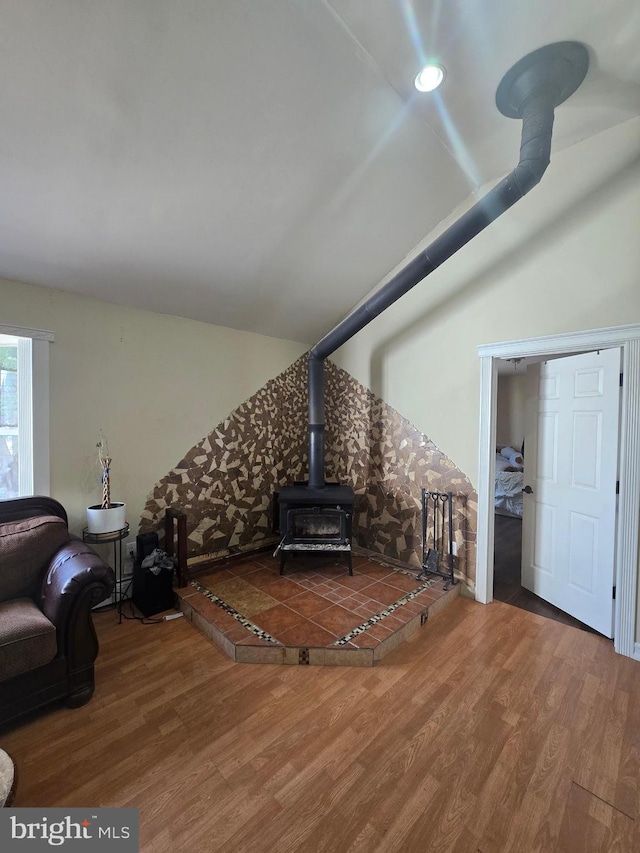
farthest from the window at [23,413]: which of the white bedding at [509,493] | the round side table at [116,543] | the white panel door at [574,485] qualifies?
the white bedding at [509,493]

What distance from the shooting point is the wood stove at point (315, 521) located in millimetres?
3219

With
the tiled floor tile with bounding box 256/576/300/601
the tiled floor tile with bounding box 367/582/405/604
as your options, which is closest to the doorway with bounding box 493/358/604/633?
the tiled floor tile with bounding box 367/582/405/604

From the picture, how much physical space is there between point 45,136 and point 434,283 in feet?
9.27

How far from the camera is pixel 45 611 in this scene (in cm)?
194

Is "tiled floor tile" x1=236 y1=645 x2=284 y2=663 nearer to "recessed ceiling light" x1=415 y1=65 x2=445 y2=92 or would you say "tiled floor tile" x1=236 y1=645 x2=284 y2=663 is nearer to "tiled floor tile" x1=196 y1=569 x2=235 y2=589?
"tiled floor tile" x1=196 y1=569 x2=235 y2=589

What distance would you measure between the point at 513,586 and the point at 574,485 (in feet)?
3.72

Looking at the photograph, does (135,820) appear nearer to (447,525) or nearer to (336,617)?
(336,617)

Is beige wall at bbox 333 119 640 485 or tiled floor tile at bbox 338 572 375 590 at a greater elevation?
beige wall at bbox 333 119 640 485

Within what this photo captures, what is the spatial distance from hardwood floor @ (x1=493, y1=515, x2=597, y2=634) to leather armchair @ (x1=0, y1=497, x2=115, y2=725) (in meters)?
2.98

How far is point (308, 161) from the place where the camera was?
7.32 feet

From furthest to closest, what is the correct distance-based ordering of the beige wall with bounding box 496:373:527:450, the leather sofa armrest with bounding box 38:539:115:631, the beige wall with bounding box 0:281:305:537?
the beige wall with bounding box 496:373:527:450, the beige wall with bounding box 0:281:305:537, the leather sofa armrest with bounding box 38:539:115:631

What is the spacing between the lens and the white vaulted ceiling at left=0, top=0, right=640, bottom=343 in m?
1.54

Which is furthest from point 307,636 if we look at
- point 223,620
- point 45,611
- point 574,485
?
point 574,485

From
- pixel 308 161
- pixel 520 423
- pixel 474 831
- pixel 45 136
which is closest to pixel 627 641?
pixel 474 831
